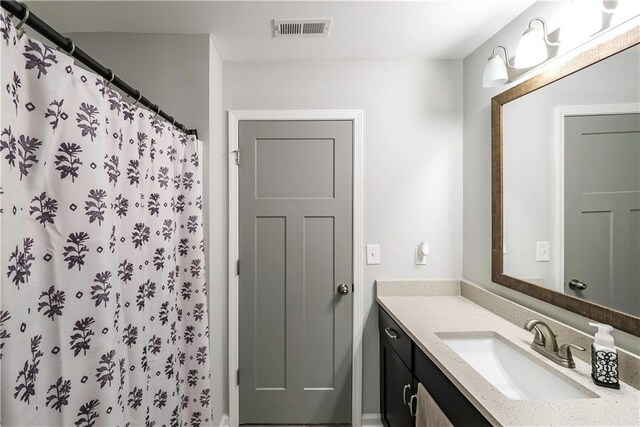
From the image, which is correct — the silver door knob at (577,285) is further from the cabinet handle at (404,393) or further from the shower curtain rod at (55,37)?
the shower curtain rod at (55,37)

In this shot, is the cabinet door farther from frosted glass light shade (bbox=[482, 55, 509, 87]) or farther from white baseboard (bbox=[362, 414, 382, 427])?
frosted glass light shade (bbox=[482, 55, 509, 87])

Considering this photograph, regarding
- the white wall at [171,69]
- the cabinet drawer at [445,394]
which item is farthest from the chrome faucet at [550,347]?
Answer: the white wall at [171,69]

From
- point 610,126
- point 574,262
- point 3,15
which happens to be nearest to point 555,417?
point 574,262

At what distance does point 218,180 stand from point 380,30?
51.9 inches

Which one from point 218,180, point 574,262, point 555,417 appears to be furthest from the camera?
point 218,180

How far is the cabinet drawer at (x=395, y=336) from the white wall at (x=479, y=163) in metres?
0.63

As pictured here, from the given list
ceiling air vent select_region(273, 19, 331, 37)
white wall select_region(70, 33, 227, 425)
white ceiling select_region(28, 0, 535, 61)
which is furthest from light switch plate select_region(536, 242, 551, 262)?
white wall select_region(70, 33, 227, 425)

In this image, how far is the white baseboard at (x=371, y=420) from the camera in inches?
80.0

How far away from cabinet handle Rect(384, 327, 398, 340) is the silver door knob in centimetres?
84

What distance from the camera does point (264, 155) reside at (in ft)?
6.67

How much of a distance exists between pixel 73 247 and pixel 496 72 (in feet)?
6.29

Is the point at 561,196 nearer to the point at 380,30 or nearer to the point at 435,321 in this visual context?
the point at 435,321

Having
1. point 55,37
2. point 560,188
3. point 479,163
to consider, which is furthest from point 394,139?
point 55,37

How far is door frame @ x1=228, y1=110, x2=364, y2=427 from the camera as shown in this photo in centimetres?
201
